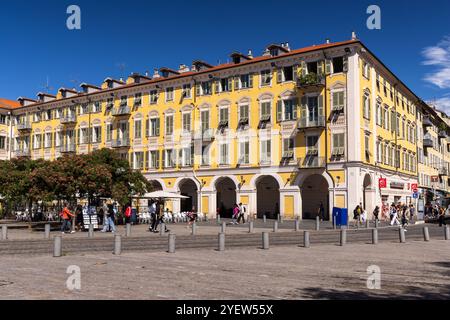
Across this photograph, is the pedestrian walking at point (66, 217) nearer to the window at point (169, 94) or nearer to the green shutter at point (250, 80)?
the green shutter at point (250, 80)

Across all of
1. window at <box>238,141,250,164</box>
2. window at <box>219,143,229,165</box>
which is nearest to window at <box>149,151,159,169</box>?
window at <box>219,143,229,165</box>

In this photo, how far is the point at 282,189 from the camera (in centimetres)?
4556

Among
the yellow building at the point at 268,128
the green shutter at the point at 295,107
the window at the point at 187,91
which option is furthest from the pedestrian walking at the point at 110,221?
the window at the point at 187,91

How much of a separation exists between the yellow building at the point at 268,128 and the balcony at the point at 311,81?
9 cm

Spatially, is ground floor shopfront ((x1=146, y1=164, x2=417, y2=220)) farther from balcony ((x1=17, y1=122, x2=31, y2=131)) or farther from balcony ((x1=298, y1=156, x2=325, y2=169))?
balcony ((x1=17, y1=122, x2=31, y2=131))

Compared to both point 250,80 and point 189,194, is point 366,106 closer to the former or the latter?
point 250,80

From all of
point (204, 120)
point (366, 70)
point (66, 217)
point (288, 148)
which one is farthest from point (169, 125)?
point (66, 217)

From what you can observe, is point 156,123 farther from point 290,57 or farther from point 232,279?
point 232,279

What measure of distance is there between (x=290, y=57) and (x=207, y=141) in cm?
1118

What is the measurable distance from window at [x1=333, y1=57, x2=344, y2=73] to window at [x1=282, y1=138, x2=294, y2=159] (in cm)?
684

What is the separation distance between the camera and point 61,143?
6253 centimetres

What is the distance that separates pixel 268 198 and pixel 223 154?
6.63 metres

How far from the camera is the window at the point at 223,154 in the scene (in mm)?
48969
